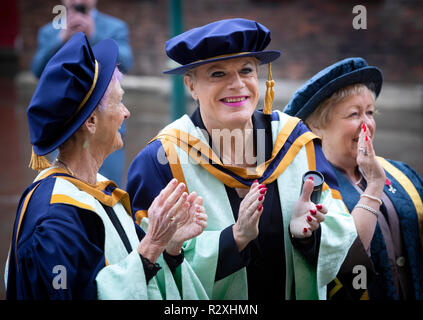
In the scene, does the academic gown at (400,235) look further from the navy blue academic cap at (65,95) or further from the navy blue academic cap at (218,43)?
the navy blue academic cap at (65,95)

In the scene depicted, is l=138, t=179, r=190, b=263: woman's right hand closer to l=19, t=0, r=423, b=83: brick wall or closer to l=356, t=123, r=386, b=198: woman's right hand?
l=356, t=123, r=386, b=198: woman's right hand

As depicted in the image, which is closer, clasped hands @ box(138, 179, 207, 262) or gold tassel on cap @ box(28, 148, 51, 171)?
clasped hands @ box(138, 179, 207, 262)

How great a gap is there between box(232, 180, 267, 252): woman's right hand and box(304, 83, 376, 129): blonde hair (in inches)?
31.9

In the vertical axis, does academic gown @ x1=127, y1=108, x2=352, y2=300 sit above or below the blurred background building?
below

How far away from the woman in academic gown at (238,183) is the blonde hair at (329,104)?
16.0 inches

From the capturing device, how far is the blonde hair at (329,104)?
3.02 metres

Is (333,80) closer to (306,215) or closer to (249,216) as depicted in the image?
(306,215)

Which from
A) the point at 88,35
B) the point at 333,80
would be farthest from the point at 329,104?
the point at 88,35

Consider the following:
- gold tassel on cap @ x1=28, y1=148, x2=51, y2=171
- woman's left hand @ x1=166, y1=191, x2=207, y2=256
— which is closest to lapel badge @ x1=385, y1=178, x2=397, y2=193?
woman's left hand @ x1=166, y1=191, x2=207, y2=256

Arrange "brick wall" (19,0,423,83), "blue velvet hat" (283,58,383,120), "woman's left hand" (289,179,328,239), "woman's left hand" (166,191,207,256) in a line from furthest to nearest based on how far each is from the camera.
A: "brick wall" (19,0,423,83) → "blue velvet hat" (283,58,383,120) → "woman's left hand" (289,179,328,239) → "woman's left hand" (166,191,207,256)

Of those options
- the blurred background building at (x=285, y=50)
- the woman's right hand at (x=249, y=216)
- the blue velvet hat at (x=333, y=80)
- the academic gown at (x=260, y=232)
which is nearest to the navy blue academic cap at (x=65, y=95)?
the academic gown at (x=260, y=232)

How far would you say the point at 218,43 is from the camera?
2.52 meters

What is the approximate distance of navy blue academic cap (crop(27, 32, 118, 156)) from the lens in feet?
6.90

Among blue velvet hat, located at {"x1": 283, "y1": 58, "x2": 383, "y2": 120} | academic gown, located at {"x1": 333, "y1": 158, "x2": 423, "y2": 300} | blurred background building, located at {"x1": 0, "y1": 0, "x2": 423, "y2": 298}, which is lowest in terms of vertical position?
academic gown, located at {"x1": 333, "y1": 158, "x2": 423, "y2": 300}
